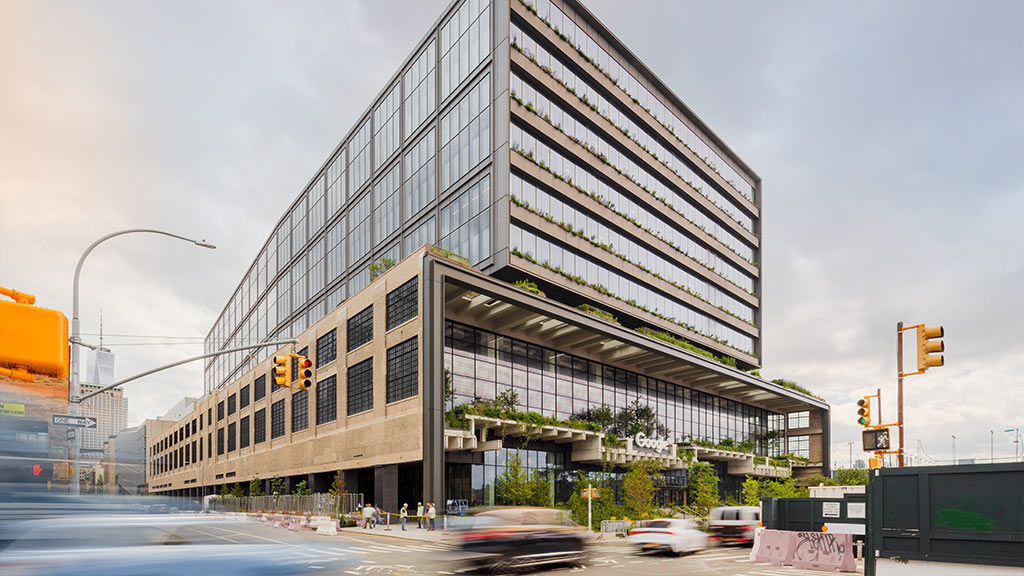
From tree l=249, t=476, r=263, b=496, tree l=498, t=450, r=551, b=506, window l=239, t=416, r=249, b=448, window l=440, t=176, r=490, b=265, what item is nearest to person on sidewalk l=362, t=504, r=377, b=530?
tree l=498, t=450, r=551, b=506

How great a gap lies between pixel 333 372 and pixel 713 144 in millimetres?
45344

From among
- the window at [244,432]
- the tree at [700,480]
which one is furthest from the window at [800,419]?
the window at [244,432]

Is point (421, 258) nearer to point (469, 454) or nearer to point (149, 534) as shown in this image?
point (469, 454)

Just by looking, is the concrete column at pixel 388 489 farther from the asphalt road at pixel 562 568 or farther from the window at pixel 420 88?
the window at pixel 420 88

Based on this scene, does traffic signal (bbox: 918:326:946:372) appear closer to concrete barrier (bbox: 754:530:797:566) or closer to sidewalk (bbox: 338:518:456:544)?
concrete barrier (bbox: 754:530:797:566)

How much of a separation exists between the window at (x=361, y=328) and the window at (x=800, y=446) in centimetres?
5178

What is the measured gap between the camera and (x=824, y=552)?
20.8 metres

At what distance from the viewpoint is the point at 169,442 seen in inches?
5074

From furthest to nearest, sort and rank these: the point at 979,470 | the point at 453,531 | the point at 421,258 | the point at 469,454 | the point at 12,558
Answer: the point at 469,454, the point at 421,258, the point at 453,531, the point at 979,470, the point at 12,558

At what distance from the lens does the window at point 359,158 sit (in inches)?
2479

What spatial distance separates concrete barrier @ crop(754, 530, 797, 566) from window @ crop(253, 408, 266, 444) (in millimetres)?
55362

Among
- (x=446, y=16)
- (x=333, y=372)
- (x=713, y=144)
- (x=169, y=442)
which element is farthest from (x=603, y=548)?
(x=169, y=442)

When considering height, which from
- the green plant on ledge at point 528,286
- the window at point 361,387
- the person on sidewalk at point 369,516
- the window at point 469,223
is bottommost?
the person on sidewalk at point 369,516

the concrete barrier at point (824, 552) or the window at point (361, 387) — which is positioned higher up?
the window at point (361, 387)
